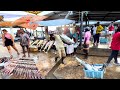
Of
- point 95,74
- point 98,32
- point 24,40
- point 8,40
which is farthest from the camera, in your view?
point 98,32

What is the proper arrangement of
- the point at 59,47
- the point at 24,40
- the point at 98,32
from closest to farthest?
the point at 24,40, the point at 98,32, the point at 59,47

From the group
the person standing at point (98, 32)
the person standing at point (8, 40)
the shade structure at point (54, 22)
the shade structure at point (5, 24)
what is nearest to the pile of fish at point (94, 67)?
the person standing at point (98, 32)

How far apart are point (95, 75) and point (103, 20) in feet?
3.52

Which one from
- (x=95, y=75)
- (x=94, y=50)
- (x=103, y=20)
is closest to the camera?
(x=95, y=75)

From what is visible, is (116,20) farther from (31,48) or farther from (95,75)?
(31,48)

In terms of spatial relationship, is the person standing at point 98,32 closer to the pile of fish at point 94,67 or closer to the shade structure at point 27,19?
the pile of fish at point 94,67

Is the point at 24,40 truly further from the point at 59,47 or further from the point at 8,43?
the point at 59,47

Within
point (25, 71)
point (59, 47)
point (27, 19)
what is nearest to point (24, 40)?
point (27, 19)

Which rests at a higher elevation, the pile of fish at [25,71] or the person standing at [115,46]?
the person standing at [115,46]

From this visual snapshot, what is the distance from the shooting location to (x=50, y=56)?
15.1 ft

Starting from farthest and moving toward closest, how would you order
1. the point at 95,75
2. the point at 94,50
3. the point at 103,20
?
the point at 94,50, the point at 103,20, the point at 95,75

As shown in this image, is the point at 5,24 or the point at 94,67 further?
the point at 94,67

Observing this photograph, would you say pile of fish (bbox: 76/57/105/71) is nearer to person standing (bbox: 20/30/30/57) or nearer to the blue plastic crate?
the blue plastic crate
